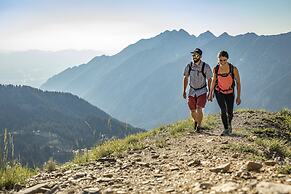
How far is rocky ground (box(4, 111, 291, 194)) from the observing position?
4952 mm

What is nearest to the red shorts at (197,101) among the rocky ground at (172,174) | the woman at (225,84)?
the woman at (225,84)

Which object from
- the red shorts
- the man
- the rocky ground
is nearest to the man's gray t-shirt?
the man

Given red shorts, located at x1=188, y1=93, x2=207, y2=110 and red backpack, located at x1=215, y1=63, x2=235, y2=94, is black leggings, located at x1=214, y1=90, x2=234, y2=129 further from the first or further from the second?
red shorts, located at x1=188, y1=93, x2=207, y2=110

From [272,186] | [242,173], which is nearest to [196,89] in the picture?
[242,173]

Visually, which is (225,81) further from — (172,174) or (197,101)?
(172,174)

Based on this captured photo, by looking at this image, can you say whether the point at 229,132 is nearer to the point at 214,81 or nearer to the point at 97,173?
the point at 214,81

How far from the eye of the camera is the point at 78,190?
5.59 m

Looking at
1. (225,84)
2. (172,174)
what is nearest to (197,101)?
(225,84)

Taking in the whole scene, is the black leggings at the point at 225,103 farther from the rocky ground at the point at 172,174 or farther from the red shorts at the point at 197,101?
the rocky ground at the point at 172,174

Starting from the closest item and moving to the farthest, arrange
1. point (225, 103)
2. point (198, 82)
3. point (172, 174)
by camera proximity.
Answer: point (172, 174) → point (225, 103) → point (198, 82)

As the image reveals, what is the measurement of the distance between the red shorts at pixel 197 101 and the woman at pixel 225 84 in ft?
1.35

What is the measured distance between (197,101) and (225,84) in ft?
3.98

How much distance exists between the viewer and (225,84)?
11.9 metres

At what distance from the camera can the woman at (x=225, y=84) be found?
11.7m
